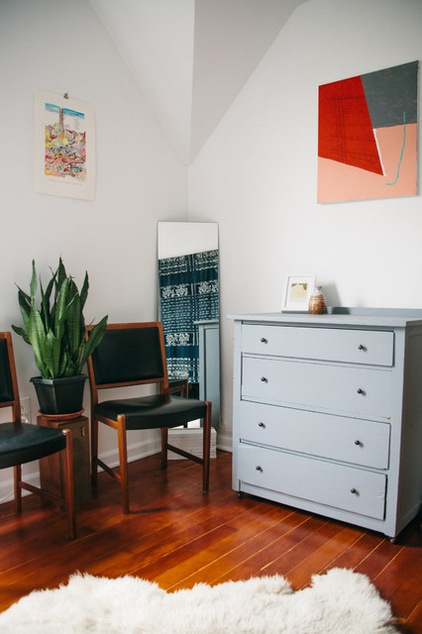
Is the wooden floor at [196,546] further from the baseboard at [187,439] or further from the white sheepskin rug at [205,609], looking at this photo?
the baseboard at [187,439]

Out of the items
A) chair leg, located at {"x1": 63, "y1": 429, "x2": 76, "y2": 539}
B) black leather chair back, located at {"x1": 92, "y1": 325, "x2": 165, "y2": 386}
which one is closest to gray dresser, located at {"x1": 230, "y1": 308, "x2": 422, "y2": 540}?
black leather chair back, located at {"x1": 92, "y1": 325, "x2": 165, "y2": 386}

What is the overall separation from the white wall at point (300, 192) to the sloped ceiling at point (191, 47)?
10 cm

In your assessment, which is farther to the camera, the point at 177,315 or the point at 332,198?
the point at 177,315

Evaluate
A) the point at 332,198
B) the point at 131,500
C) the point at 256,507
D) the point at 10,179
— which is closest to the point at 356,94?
the point at 332,198

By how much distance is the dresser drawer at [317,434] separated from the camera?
7.36 ft

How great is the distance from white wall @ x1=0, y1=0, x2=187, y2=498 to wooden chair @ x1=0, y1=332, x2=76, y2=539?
214 millimetres

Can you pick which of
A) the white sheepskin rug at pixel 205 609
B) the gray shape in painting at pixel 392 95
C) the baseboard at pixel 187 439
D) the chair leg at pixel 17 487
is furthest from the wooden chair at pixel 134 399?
the gray shape in painting at pixel 392 95

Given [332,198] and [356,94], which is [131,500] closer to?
[332,198]

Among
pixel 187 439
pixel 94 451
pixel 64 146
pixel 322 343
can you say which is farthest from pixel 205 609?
pixel 64 146

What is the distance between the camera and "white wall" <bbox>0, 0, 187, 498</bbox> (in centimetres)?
261

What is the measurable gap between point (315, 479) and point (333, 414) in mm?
321

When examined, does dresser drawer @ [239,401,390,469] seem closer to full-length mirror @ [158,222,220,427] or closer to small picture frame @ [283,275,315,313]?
small picture frame @ [283,275,315,313]

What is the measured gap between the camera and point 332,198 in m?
2.88

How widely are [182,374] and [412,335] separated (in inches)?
63.0
